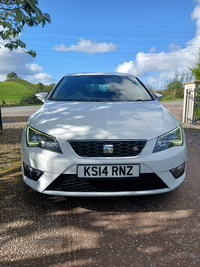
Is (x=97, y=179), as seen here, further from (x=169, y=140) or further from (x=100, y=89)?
(x=100, y=89)

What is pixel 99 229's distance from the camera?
2213mm

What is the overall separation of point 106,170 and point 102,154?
6.2 inches

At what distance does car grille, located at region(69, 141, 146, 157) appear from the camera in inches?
89.0

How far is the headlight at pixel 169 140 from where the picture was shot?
2361 millimetres

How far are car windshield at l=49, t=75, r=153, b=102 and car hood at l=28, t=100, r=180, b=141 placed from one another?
34 centimetres

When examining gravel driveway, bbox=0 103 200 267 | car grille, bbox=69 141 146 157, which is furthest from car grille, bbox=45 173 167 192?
gravel driveway, bbox=0 103 200 267

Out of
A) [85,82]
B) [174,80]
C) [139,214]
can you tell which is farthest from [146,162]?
[174,80]

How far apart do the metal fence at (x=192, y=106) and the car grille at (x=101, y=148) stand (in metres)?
6.93

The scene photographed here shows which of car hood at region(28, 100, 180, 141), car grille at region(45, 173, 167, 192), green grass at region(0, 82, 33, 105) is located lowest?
green grass at region(0, 82, 33, 105)

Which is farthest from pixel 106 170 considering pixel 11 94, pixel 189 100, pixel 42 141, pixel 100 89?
pixel 11 94

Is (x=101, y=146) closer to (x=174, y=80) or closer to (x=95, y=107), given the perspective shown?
(x=95, y=107)

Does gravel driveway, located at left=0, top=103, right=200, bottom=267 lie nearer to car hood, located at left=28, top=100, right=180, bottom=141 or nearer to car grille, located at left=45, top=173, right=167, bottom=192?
car grille, located at left=45, top=173, right=167, bottom=192

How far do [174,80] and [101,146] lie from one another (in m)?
17.8

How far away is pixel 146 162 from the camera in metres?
A: 2.25
